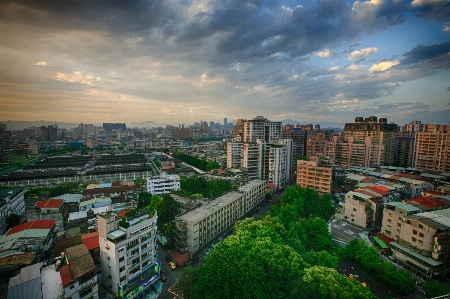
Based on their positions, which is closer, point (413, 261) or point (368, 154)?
point (413, 261)

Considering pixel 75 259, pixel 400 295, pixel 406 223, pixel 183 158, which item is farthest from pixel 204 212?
pixel 183 158

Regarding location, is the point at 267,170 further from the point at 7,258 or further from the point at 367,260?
the point at 7,258

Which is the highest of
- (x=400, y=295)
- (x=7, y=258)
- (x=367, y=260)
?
(x=7, y=258)

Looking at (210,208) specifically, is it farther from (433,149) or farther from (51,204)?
(433,149)

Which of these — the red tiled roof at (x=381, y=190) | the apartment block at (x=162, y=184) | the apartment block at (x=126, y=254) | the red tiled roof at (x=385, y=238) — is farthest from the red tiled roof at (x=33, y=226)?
the red tiled roof at (x=381, y=190)

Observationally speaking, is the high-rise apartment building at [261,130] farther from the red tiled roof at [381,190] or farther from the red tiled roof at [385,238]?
the red tiled roof at [385,238]

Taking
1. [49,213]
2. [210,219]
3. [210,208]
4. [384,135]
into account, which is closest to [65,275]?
[210,219]
